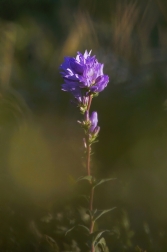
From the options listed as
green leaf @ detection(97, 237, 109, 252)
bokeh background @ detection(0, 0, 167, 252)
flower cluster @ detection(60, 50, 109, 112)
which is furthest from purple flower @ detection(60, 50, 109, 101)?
bokeh background @ detection(0, 0, 167, 252)

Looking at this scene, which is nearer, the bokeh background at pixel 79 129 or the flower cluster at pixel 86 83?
the flower cluster at pixel 86 83

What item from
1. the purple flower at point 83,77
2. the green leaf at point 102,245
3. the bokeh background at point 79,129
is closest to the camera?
the purple flower at point 83,77

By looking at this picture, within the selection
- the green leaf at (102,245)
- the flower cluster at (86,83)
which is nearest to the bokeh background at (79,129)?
the green leaf at (102,245)

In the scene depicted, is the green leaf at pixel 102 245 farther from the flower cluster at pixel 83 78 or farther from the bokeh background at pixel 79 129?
the flower cluster at pixel 83 78

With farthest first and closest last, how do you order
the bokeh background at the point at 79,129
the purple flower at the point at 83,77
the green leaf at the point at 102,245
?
1. the bokeh background at the point at 79,129
2. the green leaf at the point at 102,245
3. the purple flower at the point at 83,77

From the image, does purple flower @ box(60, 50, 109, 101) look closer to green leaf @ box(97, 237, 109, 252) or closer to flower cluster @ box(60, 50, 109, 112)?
flower cluster @ box(60, 50, 109, 112)

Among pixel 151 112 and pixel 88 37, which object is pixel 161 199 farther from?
pixel 88 37

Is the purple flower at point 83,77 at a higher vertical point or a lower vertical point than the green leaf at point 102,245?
higher
